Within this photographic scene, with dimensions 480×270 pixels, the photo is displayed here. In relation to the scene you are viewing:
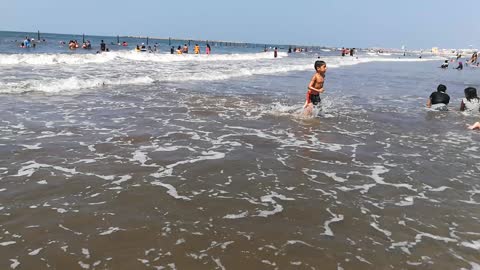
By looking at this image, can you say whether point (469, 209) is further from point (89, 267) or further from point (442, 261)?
point (89, 267)

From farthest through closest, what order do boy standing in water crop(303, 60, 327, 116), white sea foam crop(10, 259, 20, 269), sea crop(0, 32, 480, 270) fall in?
1. boy standing in water crop(303, 60, 327, 116)
2. sea crop(0, 32, 480, 270)
3. white sea foam crop(10, 259, 20, 269)

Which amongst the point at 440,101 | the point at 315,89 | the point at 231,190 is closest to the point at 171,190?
the point at 231,190

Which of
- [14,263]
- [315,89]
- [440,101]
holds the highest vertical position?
[315,89]

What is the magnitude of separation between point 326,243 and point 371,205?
131cm

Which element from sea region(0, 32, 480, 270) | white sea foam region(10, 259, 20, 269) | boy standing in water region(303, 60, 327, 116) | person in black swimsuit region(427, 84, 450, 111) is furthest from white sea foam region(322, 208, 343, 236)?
person in black swimsuit region(427, 84, 450, 111)

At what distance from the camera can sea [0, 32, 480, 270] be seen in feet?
12.5

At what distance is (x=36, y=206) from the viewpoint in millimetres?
4605

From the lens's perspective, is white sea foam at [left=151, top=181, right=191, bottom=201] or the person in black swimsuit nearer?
white sea foam at [left=151, top=181, right=191, bottom=201]

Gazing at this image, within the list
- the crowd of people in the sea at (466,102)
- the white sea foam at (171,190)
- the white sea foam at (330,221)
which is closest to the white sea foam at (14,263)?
the white sea foam at (171,190)

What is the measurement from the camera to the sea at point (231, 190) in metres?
3.80

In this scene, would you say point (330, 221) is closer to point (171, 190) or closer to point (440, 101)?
point (171, 190)

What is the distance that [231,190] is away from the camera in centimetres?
542

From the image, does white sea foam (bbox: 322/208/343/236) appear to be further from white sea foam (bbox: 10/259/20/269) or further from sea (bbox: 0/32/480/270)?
white sea foam (bbox: 10/259/20/269)

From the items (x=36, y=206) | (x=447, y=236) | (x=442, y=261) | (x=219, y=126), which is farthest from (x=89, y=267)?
(x=219, y=126)
